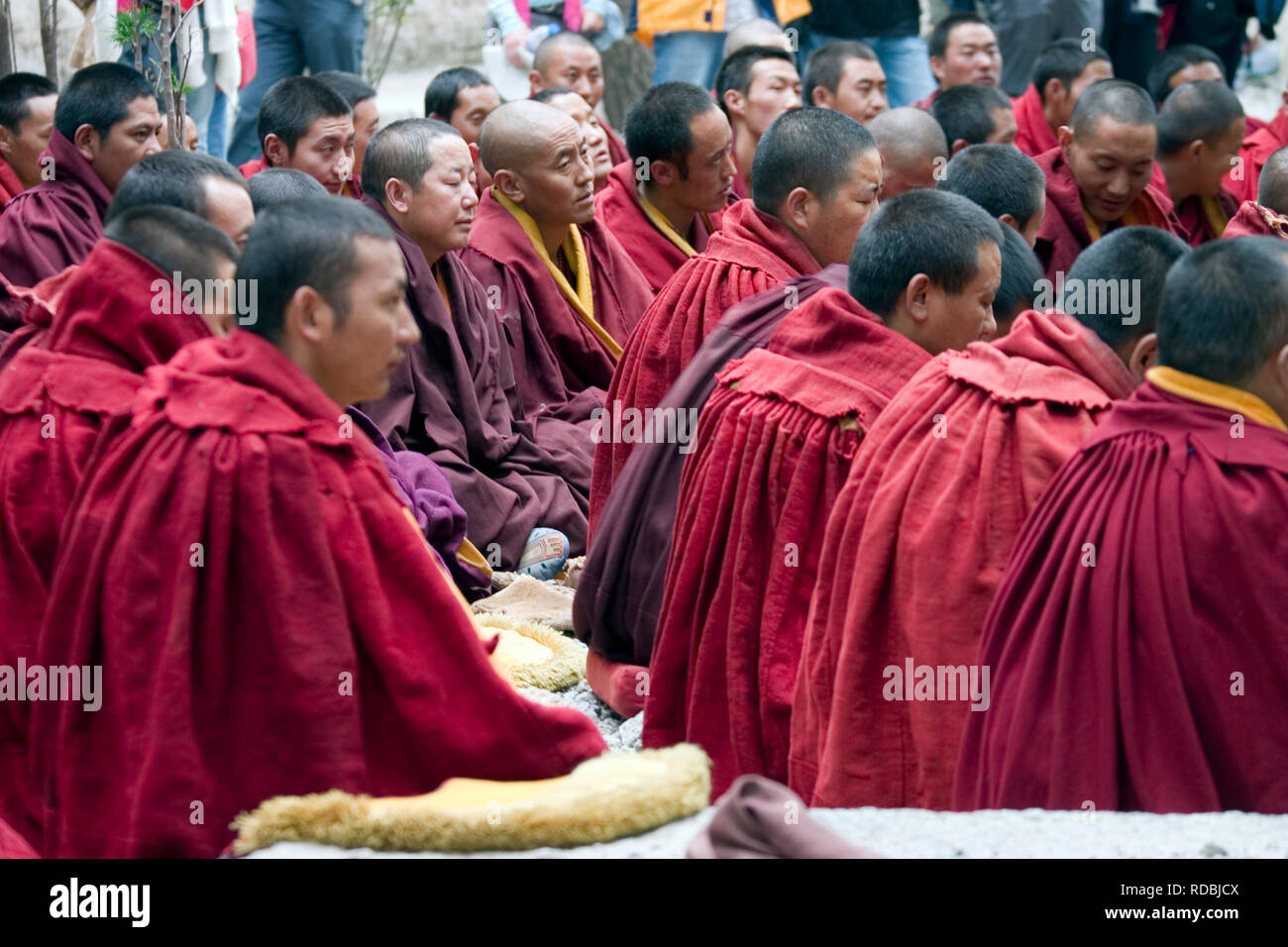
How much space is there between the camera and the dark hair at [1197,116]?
7.57 metres

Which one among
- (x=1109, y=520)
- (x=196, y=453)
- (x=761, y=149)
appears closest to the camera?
(x=196, y=453)

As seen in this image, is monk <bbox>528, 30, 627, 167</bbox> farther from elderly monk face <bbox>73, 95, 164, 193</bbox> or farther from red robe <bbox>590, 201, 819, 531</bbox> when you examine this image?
red robe <bbox>590, 201, 819, 531</bbox>

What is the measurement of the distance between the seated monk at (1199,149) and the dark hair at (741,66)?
1824mm

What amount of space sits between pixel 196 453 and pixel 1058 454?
1.42 metres

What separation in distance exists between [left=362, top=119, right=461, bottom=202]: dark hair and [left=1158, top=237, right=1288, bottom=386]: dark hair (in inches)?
147

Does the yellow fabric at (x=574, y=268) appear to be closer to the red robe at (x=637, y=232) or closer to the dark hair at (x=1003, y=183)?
the red robe at (x=637, y=232)

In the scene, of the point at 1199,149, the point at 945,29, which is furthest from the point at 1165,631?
the point at 945,29

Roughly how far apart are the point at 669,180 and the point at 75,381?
4.11 m

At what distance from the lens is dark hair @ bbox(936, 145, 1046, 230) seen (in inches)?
223

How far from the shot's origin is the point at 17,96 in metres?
6.73

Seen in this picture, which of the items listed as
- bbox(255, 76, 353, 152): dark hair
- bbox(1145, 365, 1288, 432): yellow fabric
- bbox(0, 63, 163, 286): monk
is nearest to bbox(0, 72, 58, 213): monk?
bbox(0, 63, 163, 286): monk

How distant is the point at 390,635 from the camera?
8.45 feet
